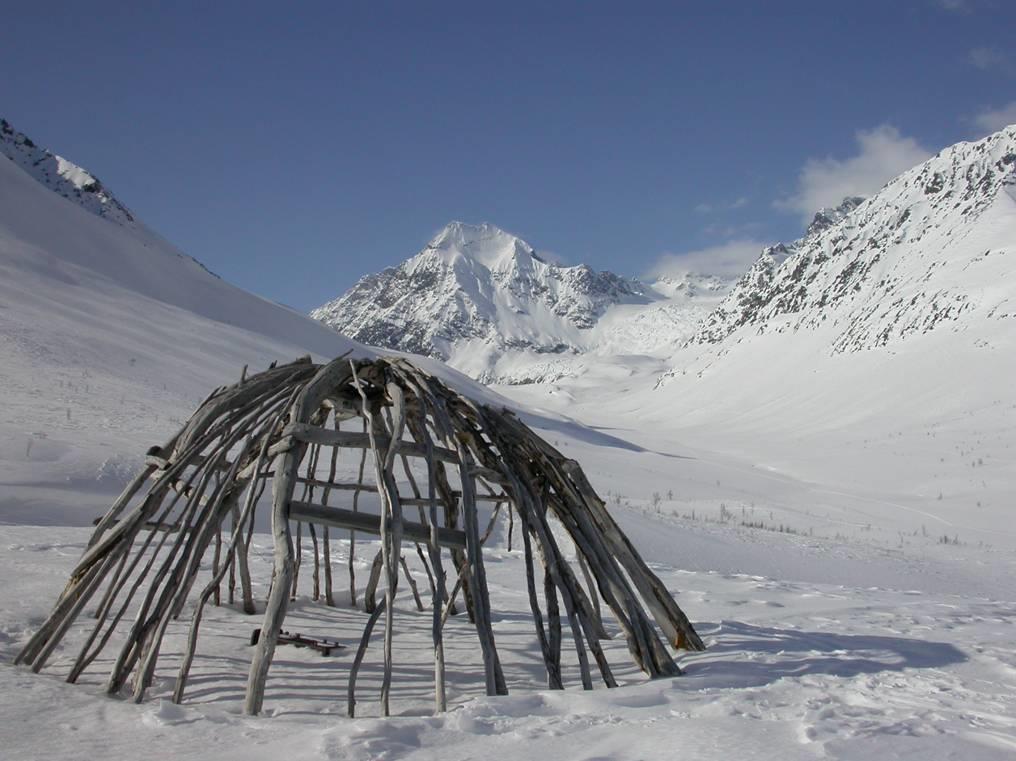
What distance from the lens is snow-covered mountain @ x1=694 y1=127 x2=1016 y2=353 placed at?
46.3m

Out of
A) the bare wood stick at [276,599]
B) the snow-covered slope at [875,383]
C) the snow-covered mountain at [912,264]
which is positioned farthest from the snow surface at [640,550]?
the snow-covered mountain at [912,264]

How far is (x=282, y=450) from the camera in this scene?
4.10m

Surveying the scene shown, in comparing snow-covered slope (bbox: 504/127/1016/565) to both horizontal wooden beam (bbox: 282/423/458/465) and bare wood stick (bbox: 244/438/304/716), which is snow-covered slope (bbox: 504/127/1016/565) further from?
bare wood stick (bbox: 244/438/304/716)

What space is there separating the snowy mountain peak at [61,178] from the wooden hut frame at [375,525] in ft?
127

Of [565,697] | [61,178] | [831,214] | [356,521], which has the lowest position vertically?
[565,697]

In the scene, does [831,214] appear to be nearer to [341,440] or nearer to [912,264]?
[912,264]

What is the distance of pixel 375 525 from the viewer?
428cm

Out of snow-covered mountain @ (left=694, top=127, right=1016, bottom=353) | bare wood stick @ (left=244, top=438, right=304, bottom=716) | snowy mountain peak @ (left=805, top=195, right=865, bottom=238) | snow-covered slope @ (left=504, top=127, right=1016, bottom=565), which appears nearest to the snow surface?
bare wood stick @ (left=244, top=438, right=304, bottom=716)

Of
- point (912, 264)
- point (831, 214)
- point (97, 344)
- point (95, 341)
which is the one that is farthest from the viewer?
point (831, 214)

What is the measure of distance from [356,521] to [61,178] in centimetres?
4435

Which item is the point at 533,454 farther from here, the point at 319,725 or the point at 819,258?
the point at 819,258

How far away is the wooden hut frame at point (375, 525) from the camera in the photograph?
3.74 metres

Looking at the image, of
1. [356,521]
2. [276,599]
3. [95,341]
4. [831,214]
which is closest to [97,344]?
[95,341]

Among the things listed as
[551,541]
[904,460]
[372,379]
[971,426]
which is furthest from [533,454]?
[971,426]
